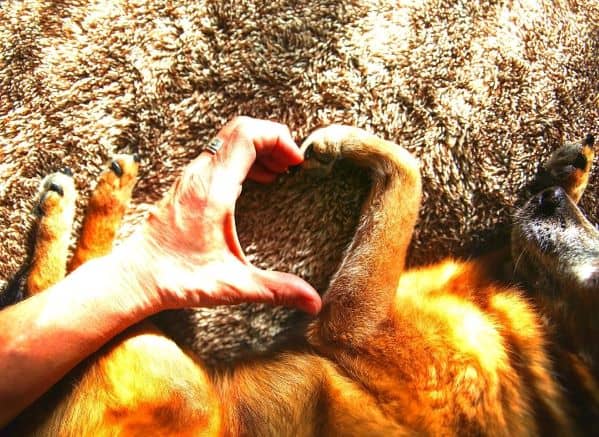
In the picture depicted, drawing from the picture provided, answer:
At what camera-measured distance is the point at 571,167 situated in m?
1.65

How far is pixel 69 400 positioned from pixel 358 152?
3.31ft

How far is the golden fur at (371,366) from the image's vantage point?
1.36 metres

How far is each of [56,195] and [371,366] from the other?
3.25 ft

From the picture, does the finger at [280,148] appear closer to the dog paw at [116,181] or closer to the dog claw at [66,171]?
the dog paw at [116,181]

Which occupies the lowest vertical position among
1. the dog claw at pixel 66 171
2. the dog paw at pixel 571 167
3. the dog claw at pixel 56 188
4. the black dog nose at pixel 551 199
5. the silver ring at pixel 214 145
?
the dog claw at pixel 56 188

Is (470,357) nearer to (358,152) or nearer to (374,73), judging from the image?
(358,152)

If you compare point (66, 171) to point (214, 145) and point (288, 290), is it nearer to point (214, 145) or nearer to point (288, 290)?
point (214, 145)

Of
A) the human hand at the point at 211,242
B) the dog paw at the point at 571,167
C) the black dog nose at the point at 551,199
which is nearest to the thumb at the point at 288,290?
the human hand at the point at 211,242

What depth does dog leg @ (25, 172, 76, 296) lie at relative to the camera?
152 centimetres

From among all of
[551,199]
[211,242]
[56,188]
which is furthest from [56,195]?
[551,199]

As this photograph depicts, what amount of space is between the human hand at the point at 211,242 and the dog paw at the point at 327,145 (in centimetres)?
7

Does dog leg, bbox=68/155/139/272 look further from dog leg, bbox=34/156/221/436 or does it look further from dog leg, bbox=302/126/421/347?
dog leg, bbox=302/126/421/347

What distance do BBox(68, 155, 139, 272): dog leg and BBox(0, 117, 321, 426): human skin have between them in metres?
0.10

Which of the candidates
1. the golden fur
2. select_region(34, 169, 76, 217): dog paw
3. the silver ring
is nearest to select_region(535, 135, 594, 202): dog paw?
the golden fur
